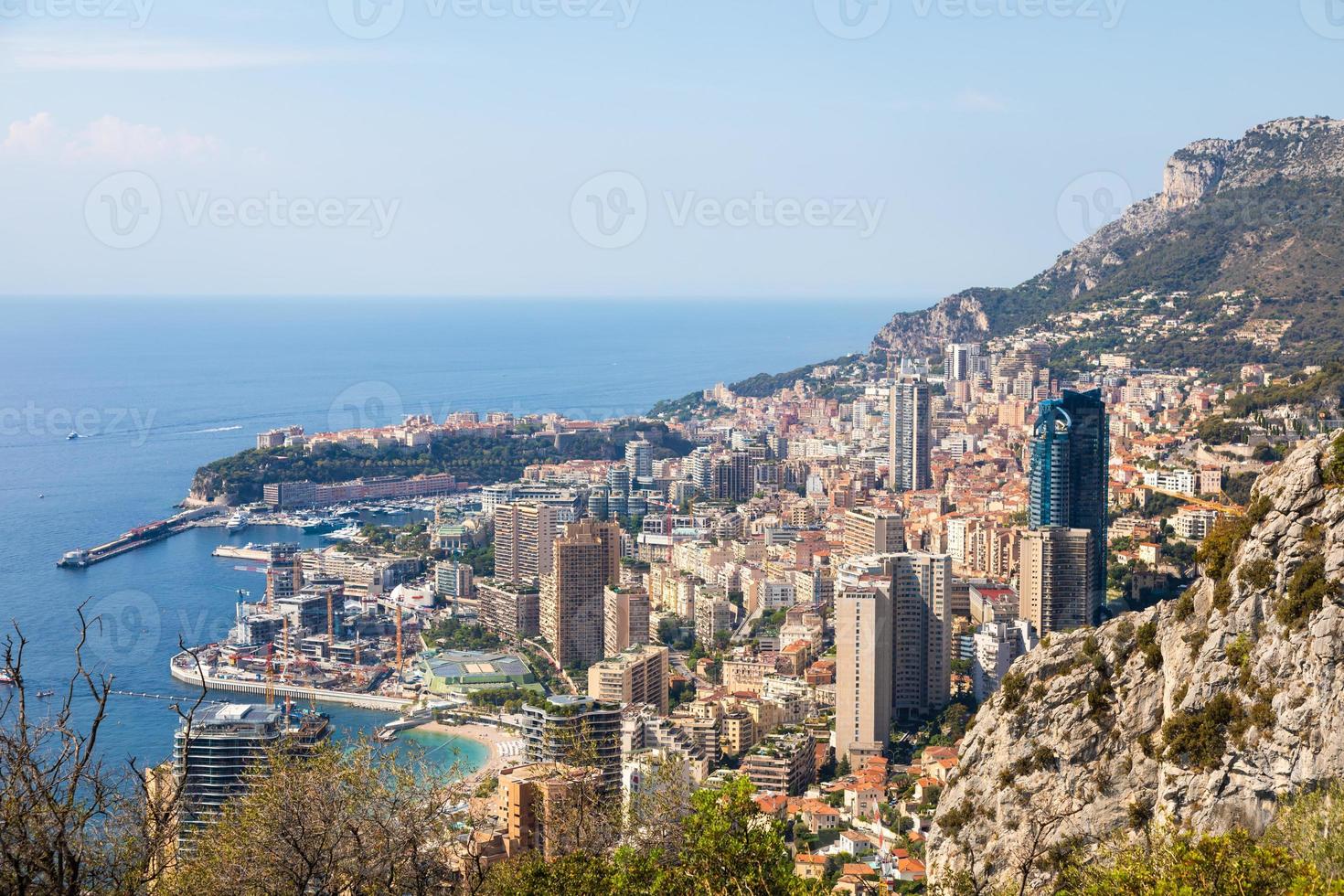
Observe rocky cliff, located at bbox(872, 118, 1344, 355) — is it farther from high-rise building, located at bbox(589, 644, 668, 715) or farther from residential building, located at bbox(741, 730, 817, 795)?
residential building, located at bbox(741, 730, 817, 795)

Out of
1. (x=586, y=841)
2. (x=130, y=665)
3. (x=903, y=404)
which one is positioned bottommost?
(x=130, y=665)

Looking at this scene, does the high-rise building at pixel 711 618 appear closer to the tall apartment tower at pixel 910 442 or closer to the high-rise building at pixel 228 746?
the high-rise building at pixel 228 746

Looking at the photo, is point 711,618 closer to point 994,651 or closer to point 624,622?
point 624,622

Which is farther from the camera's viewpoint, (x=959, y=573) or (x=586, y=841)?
(x=959, y=573)

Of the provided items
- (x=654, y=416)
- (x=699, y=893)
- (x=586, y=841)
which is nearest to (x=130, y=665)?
(x=586, y=841)

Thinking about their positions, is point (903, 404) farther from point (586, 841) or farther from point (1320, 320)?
point (586, 841)

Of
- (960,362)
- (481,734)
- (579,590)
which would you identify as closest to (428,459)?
(960,362)

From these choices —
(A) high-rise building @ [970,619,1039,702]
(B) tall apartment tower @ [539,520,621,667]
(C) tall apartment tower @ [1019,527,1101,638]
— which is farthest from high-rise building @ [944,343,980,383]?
(A) high-rise building @ [970,619,1039,702]
